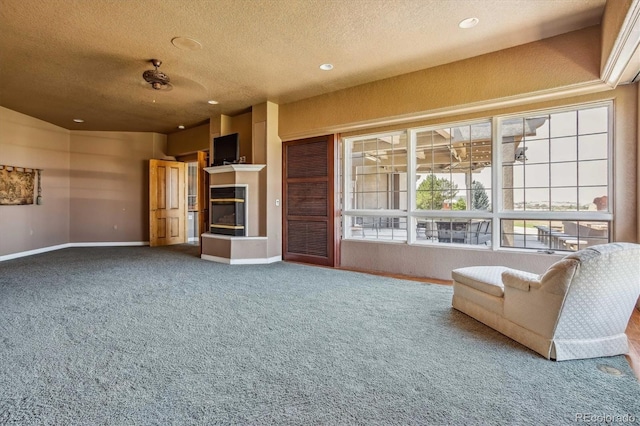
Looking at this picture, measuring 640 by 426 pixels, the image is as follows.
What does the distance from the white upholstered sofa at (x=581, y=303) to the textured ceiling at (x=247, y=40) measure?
2443 mm

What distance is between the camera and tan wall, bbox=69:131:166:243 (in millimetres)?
7758

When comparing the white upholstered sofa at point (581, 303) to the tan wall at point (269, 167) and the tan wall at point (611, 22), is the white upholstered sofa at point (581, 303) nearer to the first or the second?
the tan wall at point (611, 22)

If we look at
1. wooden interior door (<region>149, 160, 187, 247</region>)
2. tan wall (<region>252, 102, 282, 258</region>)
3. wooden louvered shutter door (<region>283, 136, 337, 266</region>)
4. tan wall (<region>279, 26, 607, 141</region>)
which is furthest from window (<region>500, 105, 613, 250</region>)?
wooden interior door (<region>149, 160, 187, 247</region>)

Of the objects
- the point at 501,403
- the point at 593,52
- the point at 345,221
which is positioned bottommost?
the point at 501,403

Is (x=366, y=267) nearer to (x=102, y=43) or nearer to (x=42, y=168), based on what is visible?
(x=102, y=43)

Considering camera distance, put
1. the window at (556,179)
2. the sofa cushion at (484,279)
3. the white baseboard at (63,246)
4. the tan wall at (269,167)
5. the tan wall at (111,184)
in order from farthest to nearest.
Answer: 1. the tan wall at (111,184)
2. the white baseboard at (63,246)
3. the tan wall at (269,167)
4. the window at (556,179)
5. the sofa cushion at (484,279)

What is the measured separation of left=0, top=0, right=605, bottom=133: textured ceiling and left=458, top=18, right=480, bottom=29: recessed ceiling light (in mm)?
48

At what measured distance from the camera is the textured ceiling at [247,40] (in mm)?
2996

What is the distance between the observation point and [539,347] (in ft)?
7.34

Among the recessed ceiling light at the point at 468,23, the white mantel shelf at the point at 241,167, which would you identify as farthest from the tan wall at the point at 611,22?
the white mantel shelf at the point at 241,167

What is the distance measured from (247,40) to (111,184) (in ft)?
21.1

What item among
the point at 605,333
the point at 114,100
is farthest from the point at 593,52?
the point at 114,100

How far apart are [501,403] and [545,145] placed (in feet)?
11.4

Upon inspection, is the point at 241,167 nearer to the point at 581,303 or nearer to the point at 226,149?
the point at 226,149
